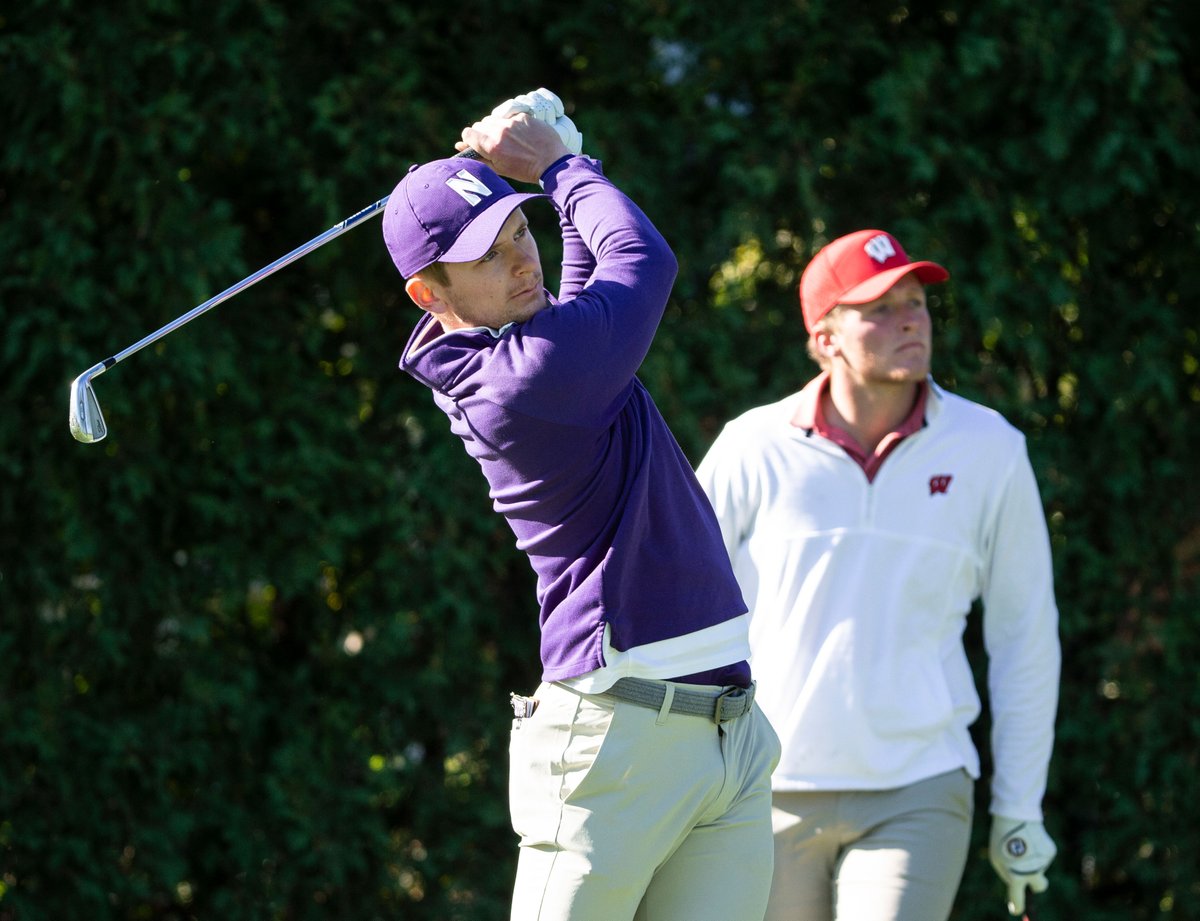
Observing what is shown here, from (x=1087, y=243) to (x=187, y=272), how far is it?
2709 mm

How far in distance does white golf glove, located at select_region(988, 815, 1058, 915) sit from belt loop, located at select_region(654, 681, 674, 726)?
143 cm

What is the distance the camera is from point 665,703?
239 cm

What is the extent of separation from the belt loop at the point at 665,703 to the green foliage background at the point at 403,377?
2.05m

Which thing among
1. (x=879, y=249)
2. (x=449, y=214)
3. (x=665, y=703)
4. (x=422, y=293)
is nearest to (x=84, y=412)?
(x=422, y=293)

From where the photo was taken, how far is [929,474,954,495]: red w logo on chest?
133 inches

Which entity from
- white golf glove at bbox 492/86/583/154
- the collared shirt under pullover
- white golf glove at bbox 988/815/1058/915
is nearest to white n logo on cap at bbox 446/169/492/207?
white golf glove at bbox 492/86/583/154

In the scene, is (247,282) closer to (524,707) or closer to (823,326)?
(524,707)

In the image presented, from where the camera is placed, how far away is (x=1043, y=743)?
3.48 meters

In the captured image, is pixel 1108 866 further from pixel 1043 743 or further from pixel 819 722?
pixel 819 722

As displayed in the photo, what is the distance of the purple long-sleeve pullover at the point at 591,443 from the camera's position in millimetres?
2262

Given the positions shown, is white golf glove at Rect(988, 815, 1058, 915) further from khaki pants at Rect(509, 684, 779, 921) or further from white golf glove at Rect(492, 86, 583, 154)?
white golf glove at Rect(492, 86, 583, 154)

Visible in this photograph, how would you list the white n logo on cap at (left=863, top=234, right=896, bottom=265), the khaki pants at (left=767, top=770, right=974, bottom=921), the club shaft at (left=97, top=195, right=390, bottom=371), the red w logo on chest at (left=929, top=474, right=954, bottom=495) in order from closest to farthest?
1. the club shaft at (left=97, top=195, right=390, bottom=371)
2. the khaki pants at (left=767, top=770, right=974, bottom=921)
3. the red w logo on chest at (left=929, top=474, right=954, bottom=495)
4. the white n logo on cap at (left=863, top=234, right=896, bottom=265)

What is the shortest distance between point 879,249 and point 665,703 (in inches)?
61.2

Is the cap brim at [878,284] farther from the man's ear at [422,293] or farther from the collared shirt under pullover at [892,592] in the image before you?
the man's ear at [422,293]
